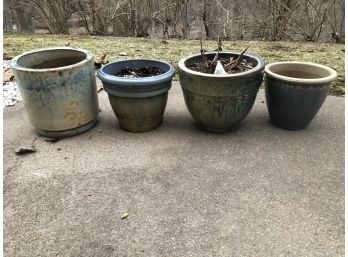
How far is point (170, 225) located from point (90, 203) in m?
0.62

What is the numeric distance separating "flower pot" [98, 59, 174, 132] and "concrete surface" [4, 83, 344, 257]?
13 centimetres

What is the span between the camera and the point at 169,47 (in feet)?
18.6

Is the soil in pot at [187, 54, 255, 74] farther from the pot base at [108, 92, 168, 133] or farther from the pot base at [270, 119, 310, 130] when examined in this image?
the pot base at [270, 119, 310, 130]

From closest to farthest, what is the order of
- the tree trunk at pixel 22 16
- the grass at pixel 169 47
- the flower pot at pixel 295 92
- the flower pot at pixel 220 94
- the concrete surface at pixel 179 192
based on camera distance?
the concrete surface at pixel 179 192, the flower pot at pixel 220 94, the flower pot at pixel 295 92, the grass at pixel 169 47, the tree trunk at pixel 22 16

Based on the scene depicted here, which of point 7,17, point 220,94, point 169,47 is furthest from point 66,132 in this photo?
point 7,17

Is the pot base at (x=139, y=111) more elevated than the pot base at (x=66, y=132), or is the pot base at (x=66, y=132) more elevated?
the pot base at (x=139, y=111)

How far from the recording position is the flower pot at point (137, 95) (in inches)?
119

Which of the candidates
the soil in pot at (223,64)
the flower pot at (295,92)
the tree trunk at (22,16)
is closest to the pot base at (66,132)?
the soil in pot at (223,64)

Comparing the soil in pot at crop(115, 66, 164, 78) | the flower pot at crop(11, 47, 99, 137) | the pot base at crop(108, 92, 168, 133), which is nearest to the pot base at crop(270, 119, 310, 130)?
the pot base at crop(108, 92, 168, 133)

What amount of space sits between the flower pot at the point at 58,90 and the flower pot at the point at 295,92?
1.65 metres

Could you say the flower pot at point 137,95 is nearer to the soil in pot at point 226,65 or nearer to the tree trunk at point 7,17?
the soil in pot at point 226,65

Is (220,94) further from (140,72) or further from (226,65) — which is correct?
(140,72)

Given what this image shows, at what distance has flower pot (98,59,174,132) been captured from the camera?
3027 millimetres

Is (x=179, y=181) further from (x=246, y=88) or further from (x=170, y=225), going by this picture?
(x=246, y=88)
